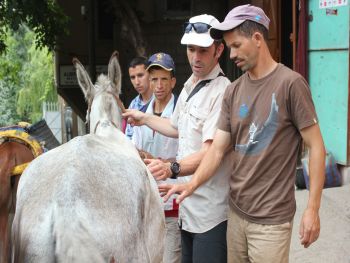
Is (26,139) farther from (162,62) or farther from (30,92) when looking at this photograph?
(30,92)

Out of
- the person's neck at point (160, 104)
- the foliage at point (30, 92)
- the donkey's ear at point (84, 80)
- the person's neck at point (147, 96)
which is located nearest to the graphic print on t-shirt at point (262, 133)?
the donkey's ear at point (84, 80)

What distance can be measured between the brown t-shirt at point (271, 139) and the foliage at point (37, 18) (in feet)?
21.6

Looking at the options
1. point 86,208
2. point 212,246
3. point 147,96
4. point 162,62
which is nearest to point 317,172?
point 212,246

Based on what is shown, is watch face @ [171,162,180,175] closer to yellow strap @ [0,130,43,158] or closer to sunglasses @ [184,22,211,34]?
sunglasses @ [184,22,211,34]

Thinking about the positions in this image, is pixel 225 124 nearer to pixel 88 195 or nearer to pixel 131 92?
pixel 88 195

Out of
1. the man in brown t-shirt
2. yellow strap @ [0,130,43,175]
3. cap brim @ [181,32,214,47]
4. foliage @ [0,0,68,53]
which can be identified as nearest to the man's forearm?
the man in brown t-shirt

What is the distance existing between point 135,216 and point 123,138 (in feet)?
2.93

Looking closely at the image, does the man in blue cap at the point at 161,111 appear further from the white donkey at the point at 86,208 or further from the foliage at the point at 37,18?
the foliage at the point at 37,18

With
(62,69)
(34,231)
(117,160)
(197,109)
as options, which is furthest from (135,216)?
(62,69)

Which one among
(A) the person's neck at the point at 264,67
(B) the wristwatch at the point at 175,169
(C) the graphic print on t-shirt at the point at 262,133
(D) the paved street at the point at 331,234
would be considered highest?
(A) the person's neck at the point at 264,67

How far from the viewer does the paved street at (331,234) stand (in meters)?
5.40

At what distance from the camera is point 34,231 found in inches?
99.7

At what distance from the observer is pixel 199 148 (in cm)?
386

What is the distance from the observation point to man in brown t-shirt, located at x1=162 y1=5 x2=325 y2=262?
314 cm
